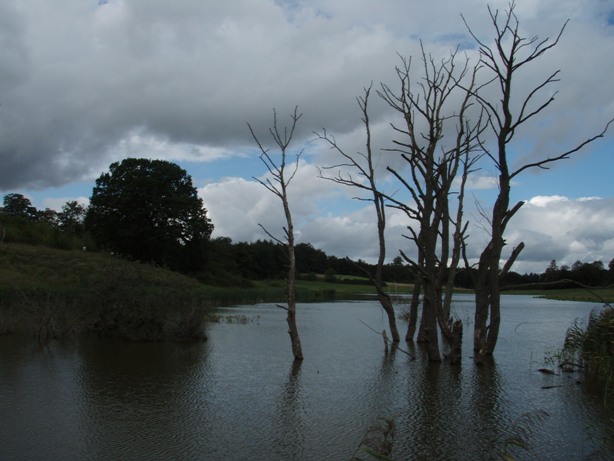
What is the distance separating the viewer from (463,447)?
24.9 feet

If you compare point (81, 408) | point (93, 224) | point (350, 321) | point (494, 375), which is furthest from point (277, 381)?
point (93, 224)

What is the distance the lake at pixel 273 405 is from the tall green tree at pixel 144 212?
3619 cm

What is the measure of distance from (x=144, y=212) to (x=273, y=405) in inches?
1770

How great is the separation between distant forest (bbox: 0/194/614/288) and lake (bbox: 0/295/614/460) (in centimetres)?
363

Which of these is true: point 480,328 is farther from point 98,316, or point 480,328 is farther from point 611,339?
point 98,316

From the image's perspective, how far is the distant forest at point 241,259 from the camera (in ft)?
146

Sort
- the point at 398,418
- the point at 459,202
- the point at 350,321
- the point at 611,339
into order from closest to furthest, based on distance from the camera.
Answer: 1. the point at 398,418
2. the point at 611,339
3. the point at 459,202
4. the point at 350,321

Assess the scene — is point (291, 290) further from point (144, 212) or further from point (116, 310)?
point (144, 212)

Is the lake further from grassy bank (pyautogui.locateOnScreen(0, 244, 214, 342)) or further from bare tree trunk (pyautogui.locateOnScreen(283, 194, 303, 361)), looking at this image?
grassy bank (pyautogui.locateOnScreen(0, 244, 214, 342))

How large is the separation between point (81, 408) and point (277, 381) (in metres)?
4.17

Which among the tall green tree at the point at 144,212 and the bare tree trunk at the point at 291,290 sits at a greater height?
the tall green tree at the point at 144,212

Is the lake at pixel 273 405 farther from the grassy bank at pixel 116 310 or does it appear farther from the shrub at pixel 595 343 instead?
the grassy bank at pixel 116 310

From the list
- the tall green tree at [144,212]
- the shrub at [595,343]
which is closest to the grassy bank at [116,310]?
the shrub at [595,343]

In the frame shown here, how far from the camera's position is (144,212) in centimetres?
5241
